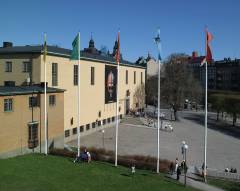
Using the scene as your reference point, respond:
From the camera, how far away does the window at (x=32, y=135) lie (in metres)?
38.6

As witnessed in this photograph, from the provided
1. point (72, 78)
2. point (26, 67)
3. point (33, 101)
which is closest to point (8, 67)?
point (26, 67)

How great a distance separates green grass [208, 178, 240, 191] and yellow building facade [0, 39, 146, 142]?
24.9 meters

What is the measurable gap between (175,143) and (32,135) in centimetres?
2365

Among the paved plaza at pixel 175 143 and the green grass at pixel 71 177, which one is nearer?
the green grass at pixel 71 177

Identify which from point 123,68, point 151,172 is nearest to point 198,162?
point 151,172

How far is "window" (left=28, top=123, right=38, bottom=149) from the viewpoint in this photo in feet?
127

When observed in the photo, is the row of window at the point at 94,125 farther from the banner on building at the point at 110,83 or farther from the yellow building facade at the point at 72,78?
the banner on building at the point at 110,83

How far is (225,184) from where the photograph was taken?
103 feet

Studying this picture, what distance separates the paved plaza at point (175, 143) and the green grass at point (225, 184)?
24.2 ft

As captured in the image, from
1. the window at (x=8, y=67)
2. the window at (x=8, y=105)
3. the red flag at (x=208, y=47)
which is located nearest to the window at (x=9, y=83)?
the window at (x=8, y=67)

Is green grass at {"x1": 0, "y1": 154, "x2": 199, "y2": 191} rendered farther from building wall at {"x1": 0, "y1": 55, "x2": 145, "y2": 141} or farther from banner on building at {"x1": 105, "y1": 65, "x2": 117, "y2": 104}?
banner on building at {"x1": 105, "y1": 65, "x2": 117, "y2": 104}

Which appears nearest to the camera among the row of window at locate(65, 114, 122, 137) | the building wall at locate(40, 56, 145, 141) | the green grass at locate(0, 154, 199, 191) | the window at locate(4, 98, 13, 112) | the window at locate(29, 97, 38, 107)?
the green grass at locate(0, 154, 199, 191)

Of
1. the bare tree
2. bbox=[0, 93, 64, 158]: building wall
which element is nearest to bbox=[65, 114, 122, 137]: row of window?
bbox=[0, 93, 64, 158]: building wall

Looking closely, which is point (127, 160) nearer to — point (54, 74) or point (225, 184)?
point (225, 184)
